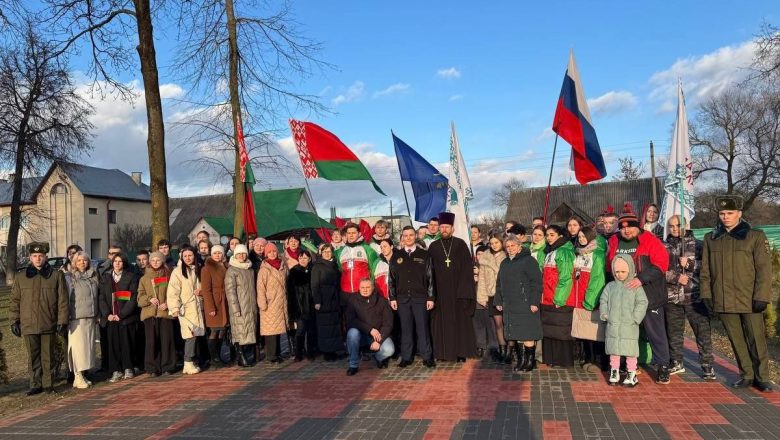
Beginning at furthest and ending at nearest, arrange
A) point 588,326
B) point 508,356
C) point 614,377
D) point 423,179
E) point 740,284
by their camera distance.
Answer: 1. point 423,179
2. point 508,356
3. point 588,326
4. point 614,377
5. point 740,284

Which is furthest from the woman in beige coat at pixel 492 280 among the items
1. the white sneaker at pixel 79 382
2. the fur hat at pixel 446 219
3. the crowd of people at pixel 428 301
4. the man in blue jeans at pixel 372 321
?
the white sneaker at pixel 79 382

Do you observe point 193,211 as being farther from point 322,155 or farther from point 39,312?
point 39,312

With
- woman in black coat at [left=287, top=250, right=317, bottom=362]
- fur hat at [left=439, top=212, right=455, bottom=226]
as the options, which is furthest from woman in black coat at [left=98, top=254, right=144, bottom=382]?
fur hat at [left=439, top=212, right=455, bottom=226]

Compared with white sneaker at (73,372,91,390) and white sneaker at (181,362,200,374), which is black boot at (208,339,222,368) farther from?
white sneaker at (73,372,91,390)

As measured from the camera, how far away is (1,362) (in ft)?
24.0

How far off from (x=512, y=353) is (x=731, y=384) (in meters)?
2.58

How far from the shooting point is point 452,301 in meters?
8.10

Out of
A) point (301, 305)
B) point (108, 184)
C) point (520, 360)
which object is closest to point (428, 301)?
point (520, 360)

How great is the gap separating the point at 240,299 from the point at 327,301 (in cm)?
123

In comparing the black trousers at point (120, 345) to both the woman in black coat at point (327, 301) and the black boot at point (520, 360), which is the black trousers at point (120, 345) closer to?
the woman in black coat at point (327, 301)

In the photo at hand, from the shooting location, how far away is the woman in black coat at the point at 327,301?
8.31 meters

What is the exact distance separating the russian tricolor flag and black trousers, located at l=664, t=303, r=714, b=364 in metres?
2.56

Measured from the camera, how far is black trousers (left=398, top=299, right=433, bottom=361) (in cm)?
798

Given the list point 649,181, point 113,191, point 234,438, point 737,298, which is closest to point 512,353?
point 737,298
